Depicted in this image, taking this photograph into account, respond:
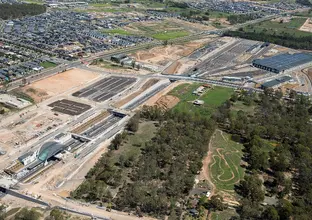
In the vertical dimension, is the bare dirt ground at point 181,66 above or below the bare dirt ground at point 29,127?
above

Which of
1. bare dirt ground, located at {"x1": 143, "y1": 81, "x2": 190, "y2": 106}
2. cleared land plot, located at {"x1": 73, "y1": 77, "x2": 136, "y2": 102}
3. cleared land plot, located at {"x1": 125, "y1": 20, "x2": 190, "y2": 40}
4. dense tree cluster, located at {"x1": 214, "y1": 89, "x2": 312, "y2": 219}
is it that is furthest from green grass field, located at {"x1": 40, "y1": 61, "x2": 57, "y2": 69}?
dense tree cluster, located at {"x1": 214, "y1": 89, "x2": 312, "y2": 219}

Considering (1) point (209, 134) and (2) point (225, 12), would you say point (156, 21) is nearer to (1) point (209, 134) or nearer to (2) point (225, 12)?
(2) point (225, 12)

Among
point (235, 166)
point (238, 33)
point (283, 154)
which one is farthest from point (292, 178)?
point (238, 33)

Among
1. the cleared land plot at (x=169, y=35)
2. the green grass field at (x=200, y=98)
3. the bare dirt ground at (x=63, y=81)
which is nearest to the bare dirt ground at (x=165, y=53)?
the cleared land plot at (x=169, y=35)

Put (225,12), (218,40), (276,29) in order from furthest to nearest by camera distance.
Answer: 1. (225,12)
2. (276,29)
3. (218,40)

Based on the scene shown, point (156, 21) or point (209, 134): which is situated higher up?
point (156, 21)

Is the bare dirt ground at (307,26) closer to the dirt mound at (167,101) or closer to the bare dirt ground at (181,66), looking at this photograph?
the bare dirt ground at (181,66)

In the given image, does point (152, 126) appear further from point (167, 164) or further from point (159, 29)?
point (159, 29)

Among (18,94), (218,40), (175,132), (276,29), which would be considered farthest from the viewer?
(276,29)
